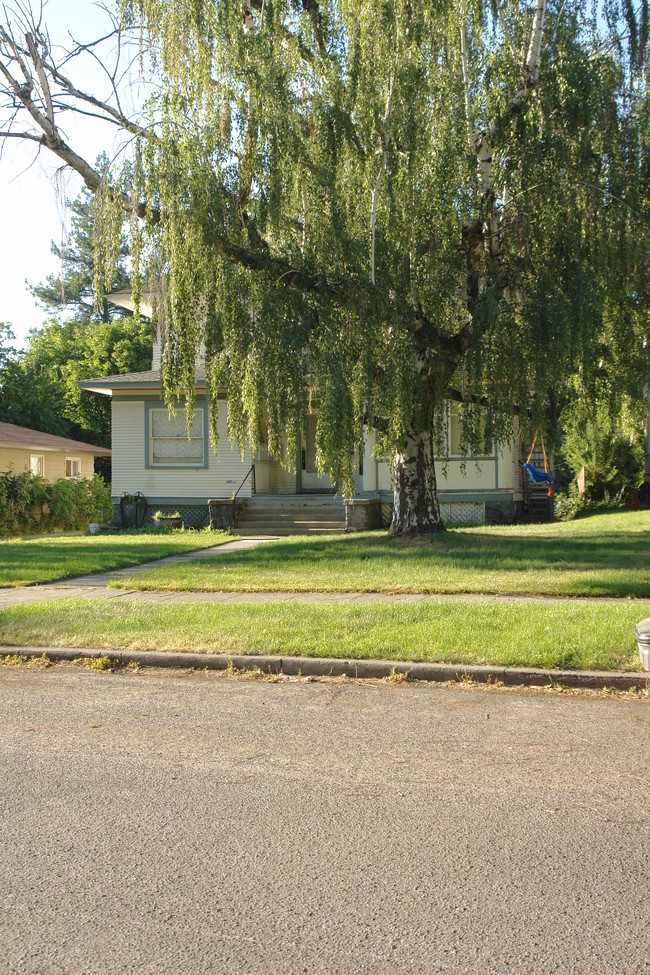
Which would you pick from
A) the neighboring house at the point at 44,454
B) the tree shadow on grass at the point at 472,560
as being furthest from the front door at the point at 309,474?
the neighboring house at the point at 44,454

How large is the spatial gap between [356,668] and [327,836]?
10.5ft

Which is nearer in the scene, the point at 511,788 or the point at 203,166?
the point at 511,788

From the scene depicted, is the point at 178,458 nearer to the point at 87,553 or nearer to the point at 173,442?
the point at 173,442

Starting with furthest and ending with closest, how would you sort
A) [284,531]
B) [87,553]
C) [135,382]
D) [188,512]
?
1. [188,512]
2. [135,382]
3. [284,531]
4. [87,553]

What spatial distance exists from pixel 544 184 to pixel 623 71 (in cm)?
212

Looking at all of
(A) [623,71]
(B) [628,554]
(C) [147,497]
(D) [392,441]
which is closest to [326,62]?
(A) [623,71]

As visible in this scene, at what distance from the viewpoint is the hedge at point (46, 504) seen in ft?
85.5

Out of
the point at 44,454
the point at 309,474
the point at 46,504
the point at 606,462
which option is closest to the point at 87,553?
the point at 309,474

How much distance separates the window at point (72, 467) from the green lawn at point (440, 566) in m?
21.0

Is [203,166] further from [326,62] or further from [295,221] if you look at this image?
[326,62]

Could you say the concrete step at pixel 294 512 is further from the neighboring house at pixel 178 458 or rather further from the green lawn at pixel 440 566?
the green lawn at pixel 440 566

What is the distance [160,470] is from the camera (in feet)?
76.6

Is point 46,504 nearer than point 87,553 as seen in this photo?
No

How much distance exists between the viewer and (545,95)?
39.1ft
